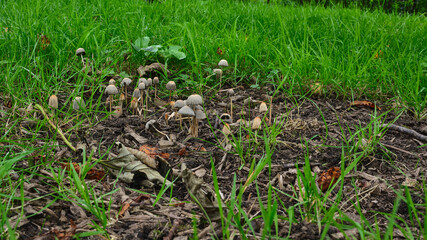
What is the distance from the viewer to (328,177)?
2014mm

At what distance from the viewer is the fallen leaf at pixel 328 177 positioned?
1.98 meters

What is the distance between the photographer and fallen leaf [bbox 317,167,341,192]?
1.98m

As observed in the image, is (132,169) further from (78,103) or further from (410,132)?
(410,132)

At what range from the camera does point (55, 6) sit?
4.64 m

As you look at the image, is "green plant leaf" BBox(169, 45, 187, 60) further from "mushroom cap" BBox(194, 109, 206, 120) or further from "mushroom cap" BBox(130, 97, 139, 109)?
"mushroom cap" BBox(194, 109, 206, 120)

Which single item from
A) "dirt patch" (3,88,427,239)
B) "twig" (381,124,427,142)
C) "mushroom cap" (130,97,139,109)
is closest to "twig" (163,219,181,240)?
"dirt patch" (3,88,427,239)

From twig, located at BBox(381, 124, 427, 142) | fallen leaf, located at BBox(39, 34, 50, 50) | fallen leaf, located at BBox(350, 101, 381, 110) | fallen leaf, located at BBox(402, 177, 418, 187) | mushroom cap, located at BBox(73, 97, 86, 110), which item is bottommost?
fallen leaf, located at BBox(350, 101, 381, 110)

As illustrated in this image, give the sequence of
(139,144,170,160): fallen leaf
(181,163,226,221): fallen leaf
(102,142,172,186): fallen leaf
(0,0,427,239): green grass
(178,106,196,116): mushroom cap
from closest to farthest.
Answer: (181,163,226,221): fallen leaf → (102,142,172,186): fallen leaf → (139,144,170,160): fallen leaf → (178,106,196,116): mushroom cap → (0,0,427,239): green grass

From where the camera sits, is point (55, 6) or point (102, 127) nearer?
point (102, 127)

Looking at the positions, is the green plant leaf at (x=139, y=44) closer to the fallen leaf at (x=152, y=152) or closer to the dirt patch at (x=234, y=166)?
the dirt patch at (x=234, y=166)

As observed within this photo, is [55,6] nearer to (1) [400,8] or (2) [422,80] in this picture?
(2) [422,80]

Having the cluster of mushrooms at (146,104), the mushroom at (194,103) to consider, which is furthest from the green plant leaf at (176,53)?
the mushroom at (194,103)

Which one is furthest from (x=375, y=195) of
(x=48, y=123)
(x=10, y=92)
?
(x=10, y=92)

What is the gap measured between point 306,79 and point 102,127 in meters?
1.72
